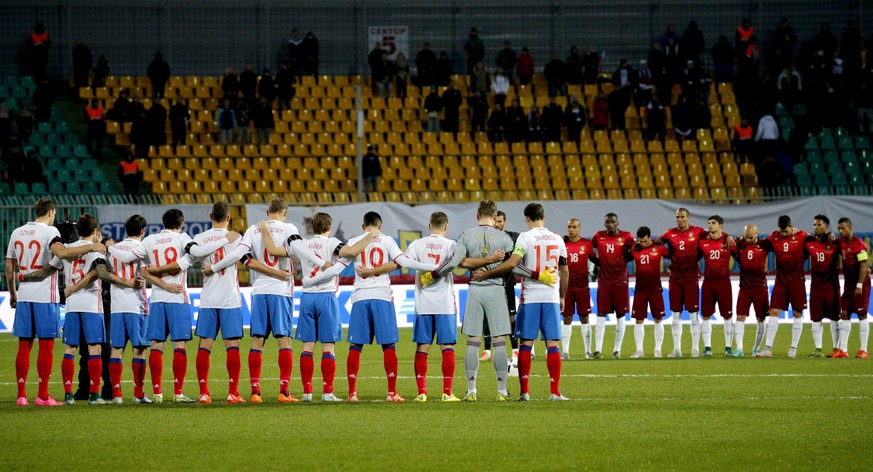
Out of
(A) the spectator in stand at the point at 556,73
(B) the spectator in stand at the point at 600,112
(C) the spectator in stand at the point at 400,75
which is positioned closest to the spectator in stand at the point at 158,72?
(C) the spectator in stand at the point at 400,75

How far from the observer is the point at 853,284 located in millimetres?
19234

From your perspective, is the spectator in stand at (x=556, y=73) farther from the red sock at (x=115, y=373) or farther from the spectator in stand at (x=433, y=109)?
the red sock at (x=115, y=373)

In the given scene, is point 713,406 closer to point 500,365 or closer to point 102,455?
point 500,365

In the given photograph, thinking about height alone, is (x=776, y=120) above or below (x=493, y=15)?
below

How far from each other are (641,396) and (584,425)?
276 centimetres

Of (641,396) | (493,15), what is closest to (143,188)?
(493,15)

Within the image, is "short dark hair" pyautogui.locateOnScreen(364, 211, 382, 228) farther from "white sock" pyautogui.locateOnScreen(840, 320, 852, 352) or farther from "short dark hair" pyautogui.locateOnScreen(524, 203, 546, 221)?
"white sock" pyautogui.locateOnScreen(840, 320, 852, 352)

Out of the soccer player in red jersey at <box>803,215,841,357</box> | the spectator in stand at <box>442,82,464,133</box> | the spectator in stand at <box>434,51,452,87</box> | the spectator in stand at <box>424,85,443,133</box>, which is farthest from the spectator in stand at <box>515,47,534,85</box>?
the soccer player in red jersey at <box>803,215,841,357</box>

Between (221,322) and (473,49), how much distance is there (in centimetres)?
2302

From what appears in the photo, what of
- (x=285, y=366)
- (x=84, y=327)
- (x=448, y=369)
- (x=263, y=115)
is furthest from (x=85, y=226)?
(x=263, y=115)

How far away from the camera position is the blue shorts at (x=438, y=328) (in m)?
13.1

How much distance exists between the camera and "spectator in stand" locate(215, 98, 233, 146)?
32531mm

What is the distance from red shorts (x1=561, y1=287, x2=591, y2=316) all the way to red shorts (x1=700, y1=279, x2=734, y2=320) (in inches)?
74.6

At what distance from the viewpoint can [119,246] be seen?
43.1 ft
